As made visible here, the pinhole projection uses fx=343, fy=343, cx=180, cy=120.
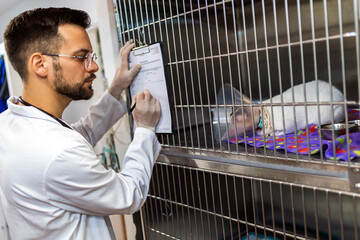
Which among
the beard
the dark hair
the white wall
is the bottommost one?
the beard

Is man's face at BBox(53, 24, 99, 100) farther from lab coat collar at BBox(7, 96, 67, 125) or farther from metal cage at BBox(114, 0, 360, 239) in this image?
metal cage at BBox(114, 0, 360, 239)

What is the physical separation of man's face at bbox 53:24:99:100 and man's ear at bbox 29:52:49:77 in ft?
0.09

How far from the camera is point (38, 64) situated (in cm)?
96

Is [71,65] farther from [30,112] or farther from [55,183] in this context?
[55,183]

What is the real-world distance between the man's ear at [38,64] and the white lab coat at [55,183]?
0.11m

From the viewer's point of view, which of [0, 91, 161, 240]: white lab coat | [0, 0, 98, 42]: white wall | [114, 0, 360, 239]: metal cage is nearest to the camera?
[0, 91, 161, 240]: white lab coat

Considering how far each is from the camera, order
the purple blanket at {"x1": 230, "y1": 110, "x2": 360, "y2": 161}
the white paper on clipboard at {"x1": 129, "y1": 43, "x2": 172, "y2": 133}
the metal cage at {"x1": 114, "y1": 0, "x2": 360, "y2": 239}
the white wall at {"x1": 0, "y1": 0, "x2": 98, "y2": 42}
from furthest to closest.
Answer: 1. the white wall at {"x1": 0, "y1": 0, "x2": 98, "y2": 42}
2. the white paper on clipboard at {"x1": 129, "y1": 43, "x2": 172, "y2": 133}
3. the metal cage at {"x1": 114, "y1": 0, "x2": 360, "y2": 239}
4. the purple blanket at {"x1": 230, "y1": 110, "x2": 360, "y2": 161}

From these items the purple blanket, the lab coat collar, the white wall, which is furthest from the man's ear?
the white wall

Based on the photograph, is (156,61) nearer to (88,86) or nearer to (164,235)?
(88,86)

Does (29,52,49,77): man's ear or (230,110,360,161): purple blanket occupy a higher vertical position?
(29,52,49,77): man's ear

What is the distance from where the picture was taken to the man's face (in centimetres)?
96

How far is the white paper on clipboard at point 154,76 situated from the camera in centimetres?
104

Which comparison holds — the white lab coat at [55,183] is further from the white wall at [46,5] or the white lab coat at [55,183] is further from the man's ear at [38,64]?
the white wall at [46,5]

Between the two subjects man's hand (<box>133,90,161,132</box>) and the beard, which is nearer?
the beard
